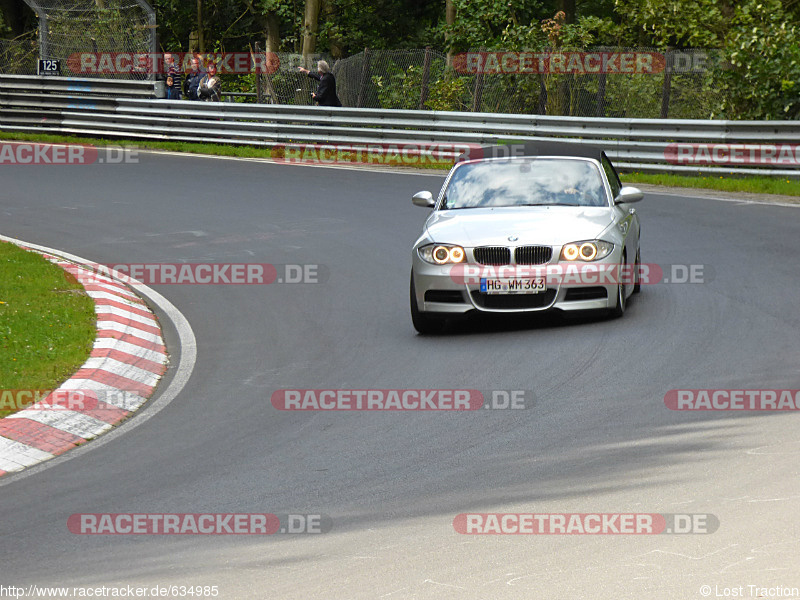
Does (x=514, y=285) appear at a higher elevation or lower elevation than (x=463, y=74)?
lower

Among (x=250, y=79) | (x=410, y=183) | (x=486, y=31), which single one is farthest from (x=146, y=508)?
(x=250, y=79)

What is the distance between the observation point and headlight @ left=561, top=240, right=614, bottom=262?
11.0 m

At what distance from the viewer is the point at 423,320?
1119cm

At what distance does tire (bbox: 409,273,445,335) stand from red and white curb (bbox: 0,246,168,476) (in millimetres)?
2174

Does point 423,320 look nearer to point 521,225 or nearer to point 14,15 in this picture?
point 521,225

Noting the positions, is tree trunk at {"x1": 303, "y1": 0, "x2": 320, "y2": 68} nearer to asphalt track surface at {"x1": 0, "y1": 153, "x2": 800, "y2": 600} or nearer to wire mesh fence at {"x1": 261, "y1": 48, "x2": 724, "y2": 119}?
wire mesh fence at {"x1": 261, "y1": 48, "x2": 724, "y2": 119}

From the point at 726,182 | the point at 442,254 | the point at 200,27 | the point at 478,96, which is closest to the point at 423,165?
the point at 478,96

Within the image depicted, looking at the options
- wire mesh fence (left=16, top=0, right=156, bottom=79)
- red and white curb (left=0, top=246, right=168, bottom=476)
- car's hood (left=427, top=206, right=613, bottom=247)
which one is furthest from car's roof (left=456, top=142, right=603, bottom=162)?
wire mesh fence (left=16, top=0, right=156, bottom=79)

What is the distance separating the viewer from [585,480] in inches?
269

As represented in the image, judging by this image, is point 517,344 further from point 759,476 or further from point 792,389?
point 759,476

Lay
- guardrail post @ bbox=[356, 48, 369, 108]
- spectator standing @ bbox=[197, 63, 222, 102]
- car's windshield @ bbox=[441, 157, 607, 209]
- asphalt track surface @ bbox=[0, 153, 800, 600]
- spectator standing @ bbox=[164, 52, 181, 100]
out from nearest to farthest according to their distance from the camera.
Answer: asphalt track surface @ bbox=[0, 153, 800, 600]
car's windshield @ bbox=[441, 157, 607, 209]
guardrail post @ bbox=[356, 48, 369, 108]
spectator standing @ bbox=[197, 63, 222, 102]
spectator standing @ bbox=[164, 52, 181, 100]

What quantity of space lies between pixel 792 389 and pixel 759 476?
83.4 inches

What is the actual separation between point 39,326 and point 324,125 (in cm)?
1577

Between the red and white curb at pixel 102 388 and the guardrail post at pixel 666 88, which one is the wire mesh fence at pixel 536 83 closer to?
the guardrail post at pixel 666 88
